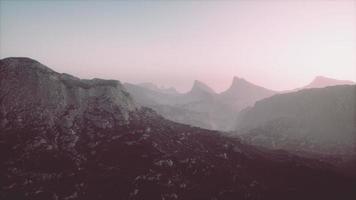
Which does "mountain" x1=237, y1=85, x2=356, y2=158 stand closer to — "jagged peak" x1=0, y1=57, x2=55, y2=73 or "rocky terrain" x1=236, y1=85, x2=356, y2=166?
"rocky terrain" x1=236, y1=85, x2=356, y2=166

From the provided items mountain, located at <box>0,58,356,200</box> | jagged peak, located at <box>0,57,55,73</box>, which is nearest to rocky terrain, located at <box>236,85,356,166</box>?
mountain, located at <box>0,58,356,200</box>

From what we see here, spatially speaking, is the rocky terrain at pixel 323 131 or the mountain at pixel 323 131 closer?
the rocky terrain at pixel 323 131

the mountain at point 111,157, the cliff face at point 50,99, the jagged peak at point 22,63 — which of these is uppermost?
the jagged peak at point 22,63

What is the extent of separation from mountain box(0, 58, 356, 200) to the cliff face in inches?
13.2

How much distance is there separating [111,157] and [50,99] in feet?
125

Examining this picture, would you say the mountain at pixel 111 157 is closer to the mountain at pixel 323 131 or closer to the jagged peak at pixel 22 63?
the jagged peak at pixel 22 63

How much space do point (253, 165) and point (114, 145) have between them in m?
46.8

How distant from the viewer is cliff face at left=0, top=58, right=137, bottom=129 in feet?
351

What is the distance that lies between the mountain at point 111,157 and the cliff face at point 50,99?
33 centimetres

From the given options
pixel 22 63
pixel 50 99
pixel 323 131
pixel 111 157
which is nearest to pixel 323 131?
pixel 323 131

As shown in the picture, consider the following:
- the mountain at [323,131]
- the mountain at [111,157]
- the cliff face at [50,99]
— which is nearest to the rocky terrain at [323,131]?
the mountain at [323,131]

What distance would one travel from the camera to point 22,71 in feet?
399

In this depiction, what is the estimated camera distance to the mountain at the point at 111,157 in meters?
77.3

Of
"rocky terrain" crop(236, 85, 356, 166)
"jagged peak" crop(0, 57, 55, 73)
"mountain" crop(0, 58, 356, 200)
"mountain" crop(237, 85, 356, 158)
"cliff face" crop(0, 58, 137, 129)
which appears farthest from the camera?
"mountain" crop(237, 85, 356, 158)
